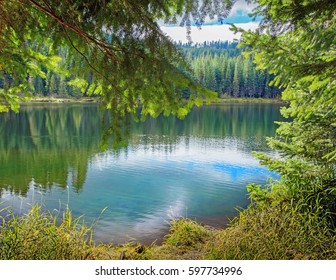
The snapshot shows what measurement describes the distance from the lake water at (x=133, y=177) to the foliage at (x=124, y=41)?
0.51 meters

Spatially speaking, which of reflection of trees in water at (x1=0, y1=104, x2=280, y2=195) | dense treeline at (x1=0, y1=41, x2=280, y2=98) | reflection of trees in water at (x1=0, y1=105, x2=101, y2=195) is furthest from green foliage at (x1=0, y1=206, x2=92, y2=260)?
Result: dense treeline at (x1=0, y1=41, x2=280, y2=98)

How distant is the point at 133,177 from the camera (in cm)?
1984

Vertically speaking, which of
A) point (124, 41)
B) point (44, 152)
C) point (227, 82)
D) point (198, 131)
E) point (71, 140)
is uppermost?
point (227, 82)

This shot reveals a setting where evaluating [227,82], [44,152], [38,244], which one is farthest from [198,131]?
[227,82]

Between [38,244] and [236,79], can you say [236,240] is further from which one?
[236,79]

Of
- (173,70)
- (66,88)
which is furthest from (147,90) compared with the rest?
(66,88)

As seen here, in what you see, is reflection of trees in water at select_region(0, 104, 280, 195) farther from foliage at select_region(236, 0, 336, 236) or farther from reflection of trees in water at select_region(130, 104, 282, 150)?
foliage at select_region(236, 0, 336, 236)

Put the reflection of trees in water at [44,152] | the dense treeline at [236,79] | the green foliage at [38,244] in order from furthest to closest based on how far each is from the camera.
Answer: the dense treeline at [236,79]
the reflection of trees in water at [44,152]
the green foliage at [38,244]

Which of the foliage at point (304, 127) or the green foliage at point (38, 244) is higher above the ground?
the foliage at point (304, 127)

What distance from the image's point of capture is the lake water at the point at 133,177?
14.5 meters

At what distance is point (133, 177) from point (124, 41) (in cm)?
1624

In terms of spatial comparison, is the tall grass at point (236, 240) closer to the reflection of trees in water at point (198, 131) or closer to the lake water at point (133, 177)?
the lake water at point (133, 177)

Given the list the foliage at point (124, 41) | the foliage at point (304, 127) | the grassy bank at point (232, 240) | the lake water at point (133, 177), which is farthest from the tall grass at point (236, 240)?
the foliage at point (124, 41)

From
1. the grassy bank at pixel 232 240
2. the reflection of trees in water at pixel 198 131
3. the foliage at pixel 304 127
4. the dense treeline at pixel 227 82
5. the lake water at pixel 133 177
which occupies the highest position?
the dense treeline at pixel 227 82
